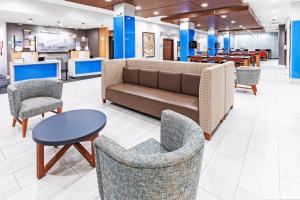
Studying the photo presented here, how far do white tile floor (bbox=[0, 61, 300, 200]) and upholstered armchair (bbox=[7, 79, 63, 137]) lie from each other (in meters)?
0.36

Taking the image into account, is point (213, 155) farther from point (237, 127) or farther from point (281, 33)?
point (281, 33)

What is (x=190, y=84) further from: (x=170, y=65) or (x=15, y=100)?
(x=15, y=100)

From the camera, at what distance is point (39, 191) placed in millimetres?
1914

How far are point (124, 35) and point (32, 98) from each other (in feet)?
14.2

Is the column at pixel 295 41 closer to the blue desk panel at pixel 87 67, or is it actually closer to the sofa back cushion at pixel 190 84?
the sofa back cushion at pixel 190 84

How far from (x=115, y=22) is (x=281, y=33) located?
1354cm

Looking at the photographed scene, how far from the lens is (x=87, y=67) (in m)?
10.2

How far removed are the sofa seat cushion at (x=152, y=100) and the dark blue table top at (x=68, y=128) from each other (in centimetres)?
121

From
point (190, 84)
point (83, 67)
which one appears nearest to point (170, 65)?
point (190, 84)

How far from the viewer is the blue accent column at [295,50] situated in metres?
7.37

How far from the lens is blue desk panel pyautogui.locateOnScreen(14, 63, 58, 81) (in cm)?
754

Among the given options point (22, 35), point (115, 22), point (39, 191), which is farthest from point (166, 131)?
point (22, 35)

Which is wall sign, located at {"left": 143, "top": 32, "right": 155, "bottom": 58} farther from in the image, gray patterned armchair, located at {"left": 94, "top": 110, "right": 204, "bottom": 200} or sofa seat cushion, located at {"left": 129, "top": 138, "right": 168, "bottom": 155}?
gray patterned armchair, located at {"left": 94, "top": 110, "right": 204, "bottom": 200}

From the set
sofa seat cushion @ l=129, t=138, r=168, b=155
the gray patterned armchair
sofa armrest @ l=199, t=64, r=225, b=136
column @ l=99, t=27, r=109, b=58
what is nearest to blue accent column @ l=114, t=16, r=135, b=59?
sofa armrest @ l=199, t=64, r=225, b=136
